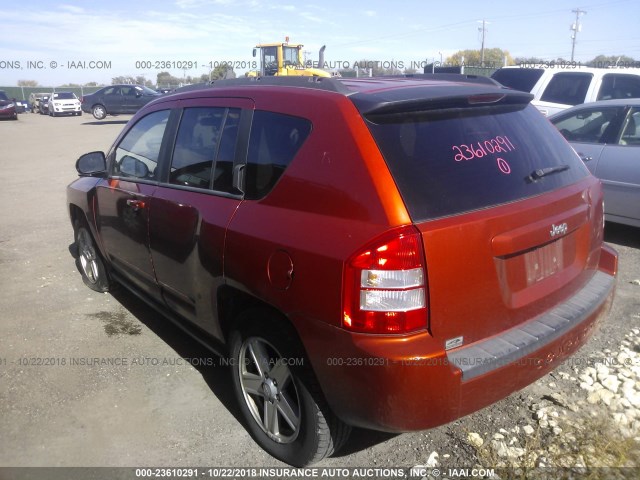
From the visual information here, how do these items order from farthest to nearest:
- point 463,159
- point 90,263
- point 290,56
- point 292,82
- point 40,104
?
point 40,104 < point 290,56 < point 90,263 < point 292,82 < point 463,159

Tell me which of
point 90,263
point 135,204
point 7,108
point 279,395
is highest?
point 135,204

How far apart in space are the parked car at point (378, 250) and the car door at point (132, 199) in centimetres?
46

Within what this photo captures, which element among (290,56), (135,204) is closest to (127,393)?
(135,204)

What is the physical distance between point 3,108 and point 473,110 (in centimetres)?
3517

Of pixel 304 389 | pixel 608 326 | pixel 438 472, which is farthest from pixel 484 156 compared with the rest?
pixel 608 326

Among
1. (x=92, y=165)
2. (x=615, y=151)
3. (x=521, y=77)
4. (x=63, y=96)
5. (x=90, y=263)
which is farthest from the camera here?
(x=63, y=96)

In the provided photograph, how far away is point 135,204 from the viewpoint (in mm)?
3818

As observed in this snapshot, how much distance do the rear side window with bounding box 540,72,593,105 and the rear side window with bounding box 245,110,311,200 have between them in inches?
335

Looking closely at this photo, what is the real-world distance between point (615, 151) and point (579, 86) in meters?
4.51

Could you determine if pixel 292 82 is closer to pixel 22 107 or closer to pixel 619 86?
pixel 619 86

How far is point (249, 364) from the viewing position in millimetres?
3041

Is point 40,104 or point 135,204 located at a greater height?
point 135,204

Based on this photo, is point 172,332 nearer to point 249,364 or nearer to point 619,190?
point 249,364

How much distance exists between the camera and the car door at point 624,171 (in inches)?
226
